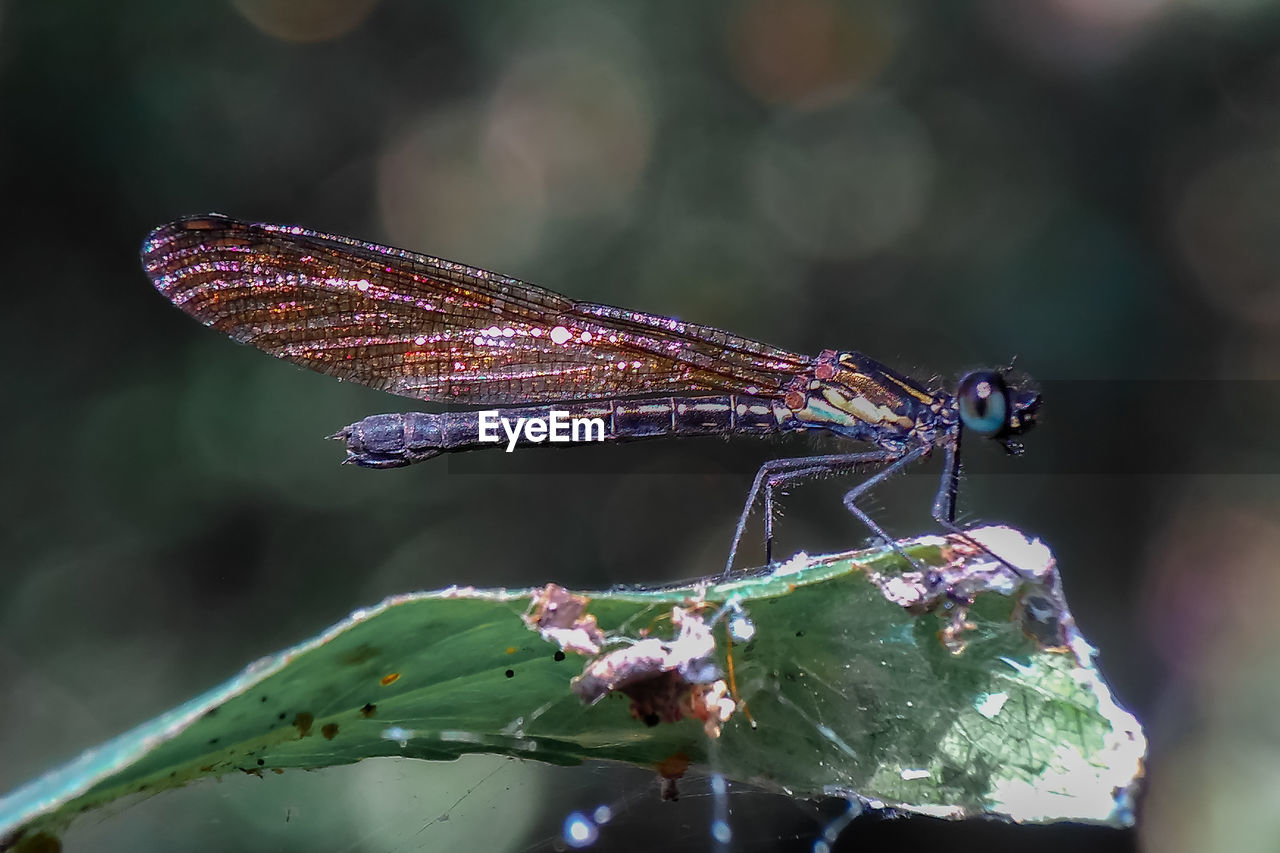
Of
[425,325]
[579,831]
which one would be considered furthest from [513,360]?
[579,831]

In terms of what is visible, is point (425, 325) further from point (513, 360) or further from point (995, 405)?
point (995, 405)

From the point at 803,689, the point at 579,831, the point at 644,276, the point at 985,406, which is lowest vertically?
the point at 579,831

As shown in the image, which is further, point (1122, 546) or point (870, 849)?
point (1122, 546)

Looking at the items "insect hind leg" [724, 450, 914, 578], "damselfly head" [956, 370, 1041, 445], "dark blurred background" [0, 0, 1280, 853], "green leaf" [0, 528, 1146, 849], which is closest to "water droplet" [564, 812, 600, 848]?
"green leaf" [0, 528, 1146, 849]

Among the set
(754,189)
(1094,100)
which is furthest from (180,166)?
(1094,100)

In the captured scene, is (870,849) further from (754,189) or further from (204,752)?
(754,189)

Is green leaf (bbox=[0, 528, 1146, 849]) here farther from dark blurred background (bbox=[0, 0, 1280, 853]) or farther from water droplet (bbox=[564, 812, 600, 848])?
dark blurred background (bbox=[0, 0, 1280, 853])
